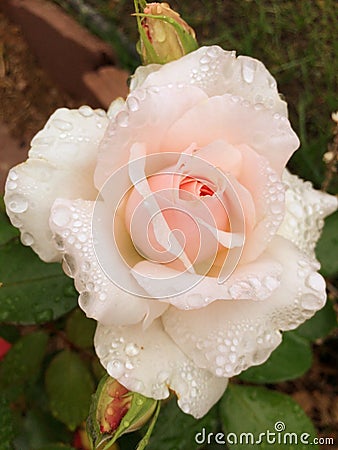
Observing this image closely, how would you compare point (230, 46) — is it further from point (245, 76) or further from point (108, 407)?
point (108, 407)

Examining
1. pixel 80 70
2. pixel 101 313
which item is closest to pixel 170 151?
pixel 101 313

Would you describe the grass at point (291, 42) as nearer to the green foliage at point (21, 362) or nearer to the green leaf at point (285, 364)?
the green leaf at point (285, 364)

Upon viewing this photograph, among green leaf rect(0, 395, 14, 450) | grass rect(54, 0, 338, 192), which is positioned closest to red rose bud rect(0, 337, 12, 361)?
green leaf rect(0, 395, 14, 450)

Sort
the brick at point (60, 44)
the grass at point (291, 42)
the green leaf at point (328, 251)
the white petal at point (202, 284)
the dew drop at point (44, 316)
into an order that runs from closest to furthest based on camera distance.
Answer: the white petal at point (202, 284) < the dew drop at point (44, 316) < the green leaf at point (328, 251) < the grass at point (291, 42) < the brick at point (60, 44)

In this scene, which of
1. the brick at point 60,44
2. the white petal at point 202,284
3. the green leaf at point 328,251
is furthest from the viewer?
the brick at point 60,44

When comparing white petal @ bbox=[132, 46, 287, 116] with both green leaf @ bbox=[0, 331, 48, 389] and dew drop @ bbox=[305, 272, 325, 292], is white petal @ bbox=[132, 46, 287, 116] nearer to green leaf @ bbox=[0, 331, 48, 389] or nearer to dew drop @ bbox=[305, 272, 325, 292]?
dew drop @ bbox=[305, 272, 325, 292]

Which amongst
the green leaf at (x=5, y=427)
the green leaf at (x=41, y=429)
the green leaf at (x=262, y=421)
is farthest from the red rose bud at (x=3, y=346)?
the green leaf at (x=262, y=421)
